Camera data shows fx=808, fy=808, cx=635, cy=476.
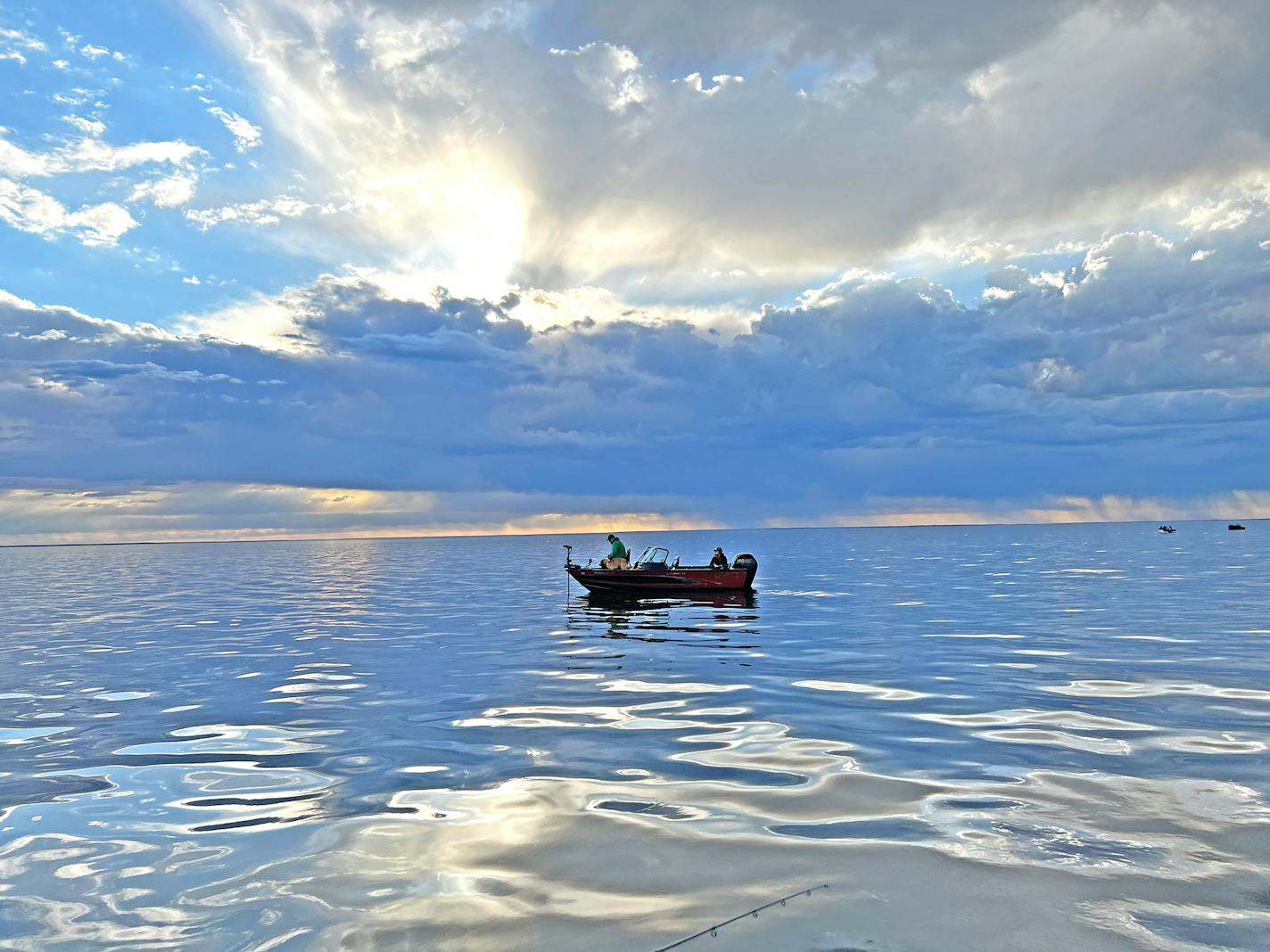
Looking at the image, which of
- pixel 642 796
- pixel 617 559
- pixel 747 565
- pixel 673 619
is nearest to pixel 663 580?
pixel 617 559

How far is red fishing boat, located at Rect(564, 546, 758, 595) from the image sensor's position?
48.5m

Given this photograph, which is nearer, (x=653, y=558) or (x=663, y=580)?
(x=663, y=580)

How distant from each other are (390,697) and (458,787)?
8.53 m

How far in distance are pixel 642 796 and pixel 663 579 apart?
121 ft

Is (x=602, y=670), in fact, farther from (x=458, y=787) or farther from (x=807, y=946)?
(x=807, y=946)

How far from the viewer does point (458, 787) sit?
12430 millimetres

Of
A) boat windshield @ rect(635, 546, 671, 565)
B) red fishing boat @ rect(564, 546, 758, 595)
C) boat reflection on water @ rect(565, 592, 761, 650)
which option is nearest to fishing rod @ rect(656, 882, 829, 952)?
boat reflection on water @ rect(565, 592, 761, 650)

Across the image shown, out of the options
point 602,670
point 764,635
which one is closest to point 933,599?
point 764,635

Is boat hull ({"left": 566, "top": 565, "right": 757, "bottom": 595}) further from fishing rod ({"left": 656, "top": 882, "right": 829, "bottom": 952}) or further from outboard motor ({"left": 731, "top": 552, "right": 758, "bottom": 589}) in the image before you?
fishing rod ({"left": 656, "top": 882, "right": 829, "bottom": 952})

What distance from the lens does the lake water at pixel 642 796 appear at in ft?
26.2

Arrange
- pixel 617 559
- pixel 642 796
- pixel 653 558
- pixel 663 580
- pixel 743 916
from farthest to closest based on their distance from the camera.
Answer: pixel 653 558, pixel 617 559, pixel 663 580, pixel 642 796, pixel 743 916

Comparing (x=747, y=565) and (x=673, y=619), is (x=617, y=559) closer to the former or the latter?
(x=747, y=565)

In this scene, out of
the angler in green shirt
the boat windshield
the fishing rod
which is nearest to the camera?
the fishing rod

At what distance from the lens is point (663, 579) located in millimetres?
48688
